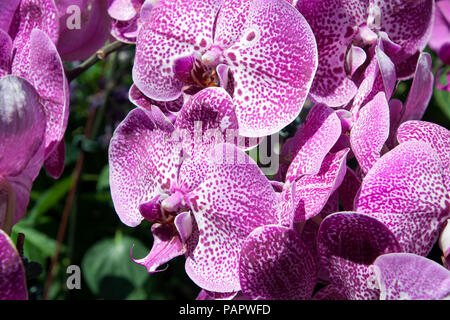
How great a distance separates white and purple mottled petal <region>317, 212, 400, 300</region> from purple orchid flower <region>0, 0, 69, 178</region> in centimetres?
29

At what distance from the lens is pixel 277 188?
19.5 inches

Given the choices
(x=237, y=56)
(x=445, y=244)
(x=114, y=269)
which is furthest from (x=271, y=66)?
(x=114, y=269)

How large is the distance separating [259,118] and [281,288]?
17 cm

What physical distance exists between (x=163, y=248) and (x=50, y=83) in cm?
21

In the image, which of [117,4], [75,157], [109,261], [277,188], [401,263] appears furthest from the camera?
[75,157]

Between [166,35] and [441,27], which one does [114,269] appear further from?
[441,27]

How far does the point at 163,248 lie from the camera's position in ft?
1.63

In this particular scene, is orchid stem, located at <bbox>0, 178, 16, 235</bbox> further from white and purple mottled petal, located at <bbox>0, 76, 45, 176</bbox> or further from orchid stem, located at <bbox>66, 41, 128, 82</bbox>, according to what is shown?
orchid stem, located at <bbox>66, 41, 128, 82</bbox>

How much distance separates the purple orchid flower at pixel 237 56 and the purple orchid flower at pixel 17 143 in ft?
0.39

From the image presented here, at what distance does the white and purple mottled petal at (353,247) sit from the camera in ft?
1.35

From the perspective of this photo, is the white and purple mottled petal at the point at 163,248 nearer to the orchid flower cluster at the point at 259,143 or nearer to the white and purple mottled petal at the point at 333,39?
the orchid flower cluster at the point at 259,143

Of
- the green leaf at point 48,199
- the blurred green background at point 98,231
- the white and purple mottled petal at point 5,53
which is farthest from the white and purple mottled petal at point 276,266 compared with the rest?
the green leaf at point 48,199

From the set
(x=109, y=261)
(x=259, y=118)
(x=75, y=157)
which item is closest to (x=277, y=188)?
(x=259, y=118)
